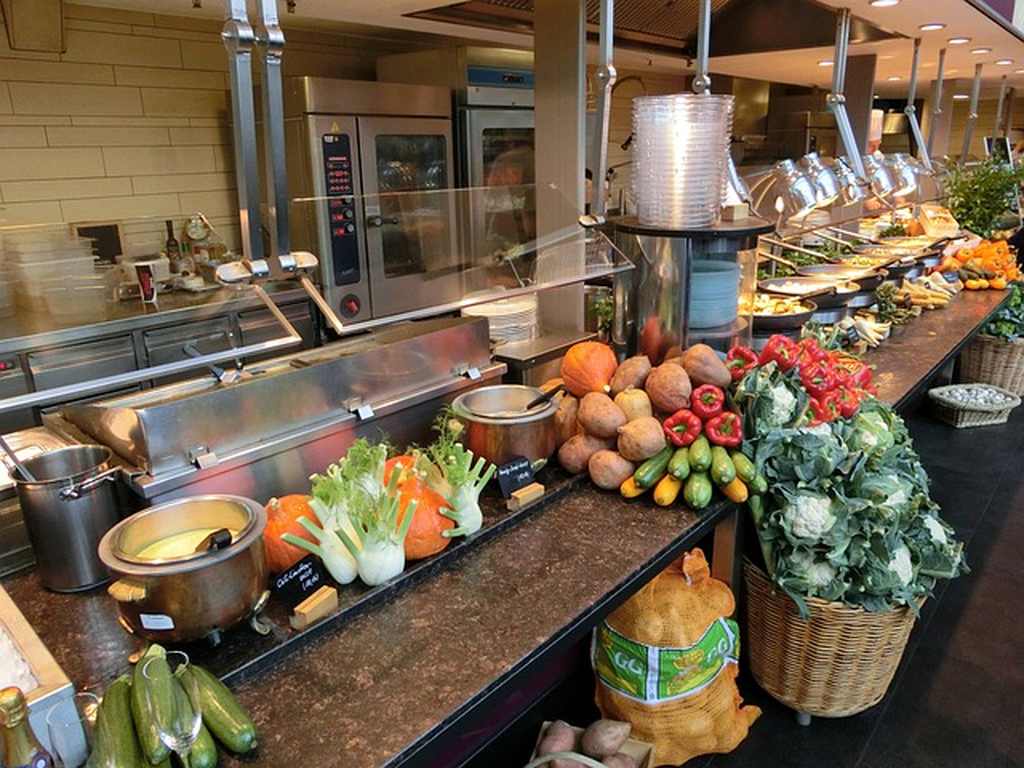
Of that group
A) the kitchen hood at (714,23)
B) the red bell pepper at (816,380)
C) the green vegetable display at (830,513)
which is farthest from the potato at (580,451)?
the kitchen hood at (714,23)

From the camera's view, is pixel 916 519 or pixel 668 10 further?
pixel 668 10

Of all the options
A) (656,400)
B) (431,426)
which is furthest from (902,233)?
(431,426)

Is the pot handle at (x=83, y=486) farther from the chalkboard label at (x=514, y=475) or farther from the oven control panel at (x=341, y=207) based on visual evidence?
the oven control panel at (x=341, y=207)

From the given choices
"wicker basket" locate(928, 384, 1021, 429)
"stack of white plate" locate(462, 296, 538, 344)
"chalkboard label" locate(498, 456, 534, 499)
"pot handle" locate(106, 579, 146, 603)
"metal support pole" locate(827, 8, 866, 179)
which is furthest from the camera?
"wicker basket" locate(928, 384, 1021, 429)

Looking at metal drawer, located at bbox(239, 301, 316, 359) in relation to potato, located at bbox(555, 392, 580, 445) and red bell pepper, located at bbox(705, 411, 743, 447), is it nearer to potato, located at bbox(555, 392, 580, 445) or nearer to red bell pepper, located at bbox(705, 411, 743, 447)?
potato, located at bbox(555, 392, 580, 445)

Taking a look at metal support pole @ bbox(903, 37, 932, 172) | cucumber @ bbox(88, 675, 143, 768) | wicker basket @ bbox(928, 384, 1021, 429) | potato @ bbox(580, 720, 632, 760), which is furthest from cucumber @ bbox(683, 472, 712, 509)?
metal support pole @ bbox(903, 37, 932, 172)

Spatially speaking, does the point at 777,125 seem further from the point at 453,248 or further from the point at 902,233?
the point at 453,248

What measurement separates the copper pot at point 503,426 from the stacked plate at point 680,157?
2.48ft

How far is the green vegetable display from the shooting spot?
198 cm

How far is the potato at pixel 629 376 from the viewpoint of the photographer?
2.07 m

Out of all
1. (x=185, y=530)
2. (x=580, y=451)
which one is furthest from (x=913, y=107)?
(x=185, y=530)

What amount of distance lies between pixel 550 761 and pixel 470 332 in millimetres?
1105

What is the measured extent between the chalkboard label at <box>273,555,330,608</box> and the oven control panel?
107 cm

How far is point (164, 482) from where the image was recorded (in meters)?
1.51
